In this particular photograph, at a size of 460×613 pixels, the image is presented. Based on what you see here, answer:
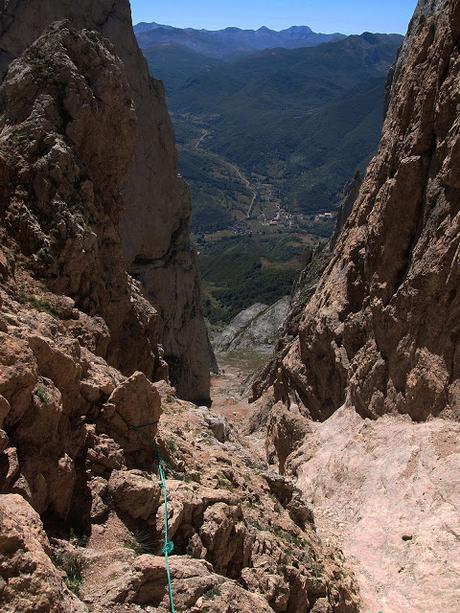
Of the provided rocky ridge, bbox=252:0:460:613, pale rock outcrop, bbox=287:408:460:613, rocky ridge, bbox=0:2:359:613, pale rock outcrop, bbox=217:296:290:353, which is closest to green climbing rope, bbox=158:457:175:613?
rocky ridge, bbox=0:2:359:613

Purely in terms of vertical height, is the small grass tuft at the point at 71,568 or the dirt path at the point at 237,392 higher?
the small grass tuft at the point at 71,568

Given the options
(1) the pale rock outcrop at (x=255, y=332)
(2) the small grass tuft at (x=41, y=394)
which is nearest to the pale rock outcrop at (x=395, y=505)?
(2) the small grass tuft at (x=41, y=394)

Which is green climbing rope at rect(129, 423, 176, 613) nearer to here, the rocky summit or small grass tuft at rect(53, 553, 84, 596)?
the rocky summit

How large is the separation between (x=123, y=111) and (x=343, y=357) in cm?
1302

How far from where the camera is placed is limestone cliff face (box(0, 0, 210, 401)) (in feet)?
135

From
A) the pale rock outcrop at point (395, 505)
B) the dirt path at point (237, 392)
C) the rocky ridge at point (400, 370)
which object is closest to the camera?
the pale rock outcrop at point (395, 505)

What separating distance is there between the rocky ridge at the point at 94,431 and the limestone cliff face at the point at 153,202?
2235 centimetres

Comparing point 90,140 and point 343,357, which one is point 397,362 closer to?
point 343,357

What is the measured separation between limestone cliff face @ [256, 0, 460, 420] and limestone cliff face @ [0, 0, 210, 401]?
58.6 ft

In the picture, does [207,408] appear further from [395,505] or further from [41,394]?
[41,394]

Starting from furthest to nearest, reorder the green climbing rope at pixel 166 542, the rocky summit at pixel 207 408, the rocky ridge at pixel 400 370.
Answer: the rocky ridge at pixel 400 370
the rocky summit at pixel 207 408
the green climbing rope at pixel 166 542

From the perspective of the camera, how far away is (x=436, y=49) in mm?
21734

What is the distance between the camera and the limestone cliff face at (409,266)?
63.8 feet

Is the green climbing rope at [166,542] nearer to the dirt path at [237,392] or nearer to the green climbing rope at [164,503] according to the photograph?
the green climbing rope at [164,503]
